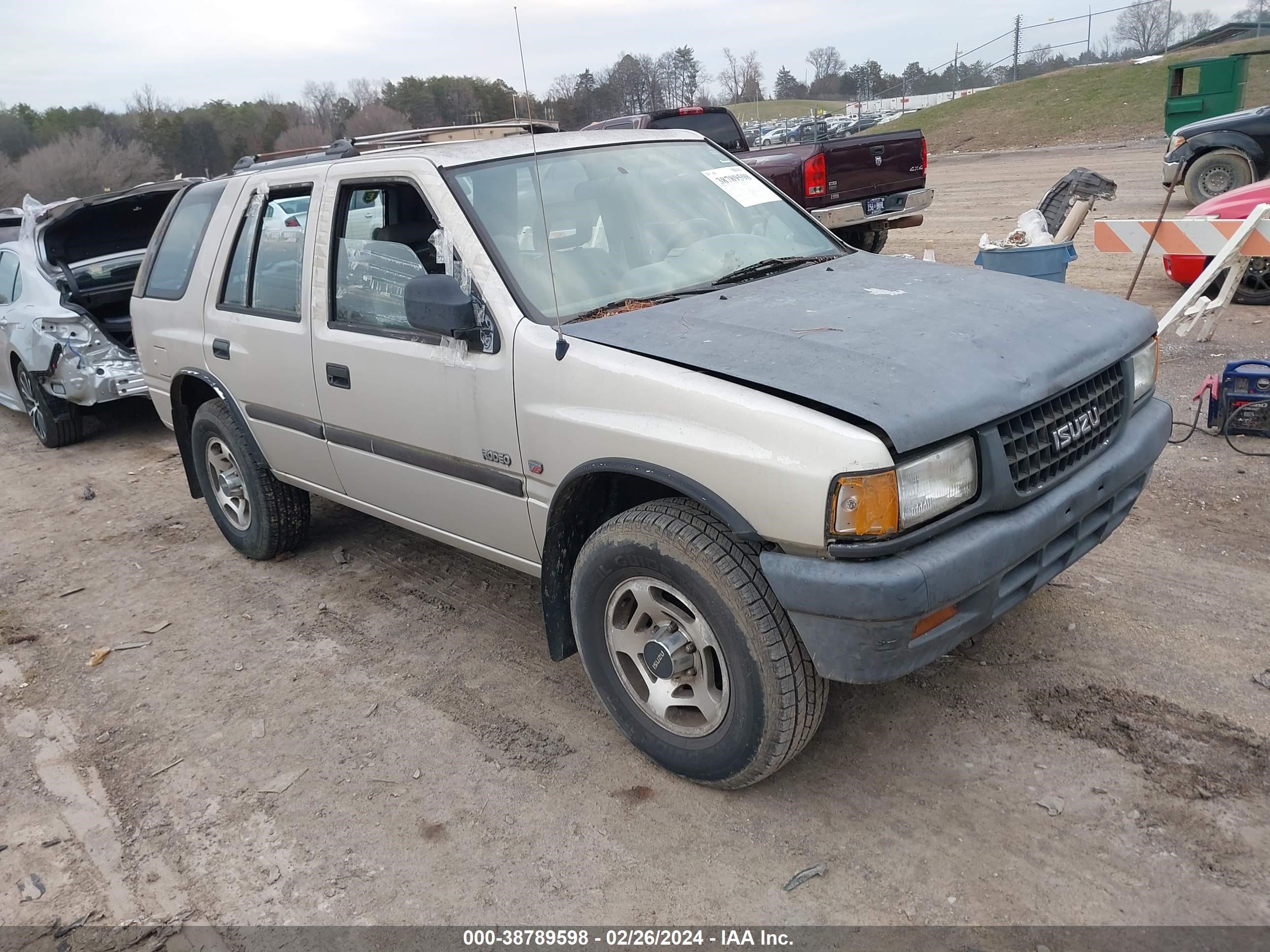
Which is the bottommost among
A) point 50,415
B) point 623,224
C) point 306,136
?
point 50,415

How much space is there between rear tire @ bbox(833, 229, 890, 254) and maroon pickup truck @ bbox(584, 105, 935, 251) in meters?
0.01

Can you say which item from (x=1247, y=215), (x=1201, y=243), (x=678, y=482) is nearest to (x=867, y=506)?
(x=678, y=482)

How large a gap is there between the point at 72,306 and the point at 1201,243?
27.5 feet

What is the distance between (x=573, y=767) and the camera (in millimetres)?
3262

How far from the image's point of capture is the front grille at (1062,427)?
8.89ft

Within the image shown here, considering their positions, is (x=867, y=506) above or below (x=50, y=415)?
above

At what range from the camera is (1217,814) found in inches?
107

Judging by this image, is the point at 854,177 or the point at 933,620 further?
the point at 854,177

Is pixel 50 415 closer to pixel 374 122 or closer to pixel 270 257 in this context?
pixel 374 122

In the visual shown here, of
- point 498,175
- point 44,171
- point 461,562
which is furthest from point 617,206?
point 44,171

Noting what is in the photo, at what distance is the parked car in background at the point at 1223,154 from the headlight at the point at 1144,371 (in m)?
11.0

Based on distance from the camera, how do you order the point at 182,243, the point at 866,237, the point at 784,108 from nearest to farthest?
the point at 182,243
the point at 866,237
the point at 784,108

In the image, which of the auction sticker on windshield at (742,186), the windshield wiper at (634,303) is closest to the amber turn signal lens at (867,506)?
the windshield wiper at (634,303)

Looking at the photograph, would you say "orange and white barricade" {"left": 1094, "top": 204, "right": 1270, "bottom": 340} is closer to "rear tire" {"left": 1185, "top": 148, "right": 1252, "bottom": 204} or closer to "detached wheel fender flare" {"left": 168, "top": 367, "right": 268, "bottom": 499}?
"detached wheel fender flare" {"left": 168, "top": 367, "right": 268, "bottom": 499}
